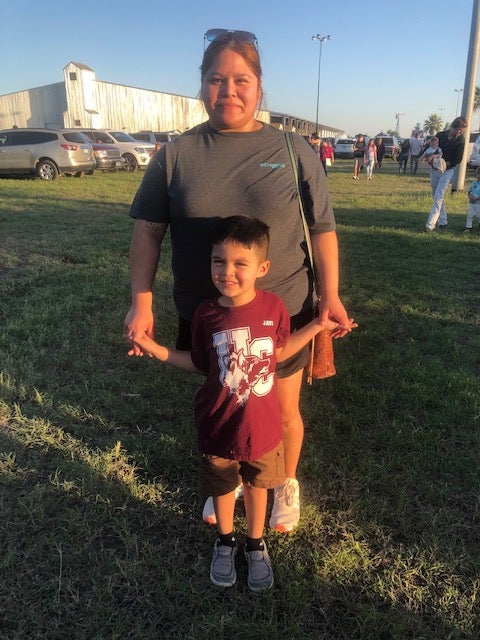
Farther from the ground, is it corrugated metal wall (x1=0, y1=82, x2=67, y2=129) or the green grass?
corrugated metal wall (x1=0, y1=82, x2=67, y2=129)

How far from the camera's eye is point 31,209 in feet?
34.1

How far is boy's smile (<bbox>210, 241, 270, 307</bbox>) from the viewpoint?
67.6 inches

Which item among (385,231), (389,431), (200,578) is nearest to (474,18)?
(385,231)

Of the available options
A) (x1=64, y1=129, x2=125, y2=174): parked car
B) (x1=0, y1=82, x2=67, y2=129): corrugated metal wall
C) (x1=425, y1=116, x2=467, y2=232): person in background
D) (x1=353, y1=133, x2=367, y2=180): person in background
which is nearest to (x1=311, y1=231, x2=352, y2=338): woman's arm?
(x1=425, y1=116, x2=467, y2=232): person in background

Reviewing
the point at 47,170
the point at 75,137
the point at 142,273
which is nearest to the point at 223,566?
the point at 142,273

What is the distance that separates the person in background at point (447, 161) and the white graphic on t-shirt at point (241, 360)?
24.8 feet

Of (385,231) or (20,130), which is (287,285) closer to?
(385,231)

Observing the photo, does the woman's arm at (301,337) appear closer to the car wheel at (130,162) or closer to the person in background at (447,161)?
the person in background at (447,161)

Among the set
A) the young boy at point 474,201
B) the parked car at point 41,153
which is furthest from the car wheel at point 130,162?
the young boy at point 474,201

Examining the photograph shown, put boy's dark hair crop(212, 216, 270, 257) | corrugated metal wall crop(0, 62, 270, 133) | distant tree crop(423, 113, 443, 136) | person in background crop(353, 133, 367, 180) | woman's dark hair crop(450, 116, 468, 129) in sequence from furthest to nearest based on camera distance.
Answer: distant tree crop(423, 113, 443, 136), corrugated metal wall crop(0, 62, 270, 133), person in background crop(353, 133, 367, 180), woman's dark hair crop(450, 116, 468, 129), boy's dark hair crop(212, 216, 270, 257)

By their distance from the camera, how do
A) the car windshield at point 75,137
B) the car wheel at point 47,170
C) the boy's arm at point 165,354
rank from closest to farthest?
the boy's arm at point 165,354 → the car wheel at point 47,170 → the car windshield at point 75,137

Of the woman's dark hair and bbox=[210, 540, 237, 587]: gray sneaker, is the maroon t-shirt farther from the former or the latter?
the woman's dark hair

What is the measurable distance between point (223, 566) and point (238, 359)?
0.91m

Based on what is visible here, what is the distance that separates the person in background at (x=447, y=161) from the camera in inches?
329
